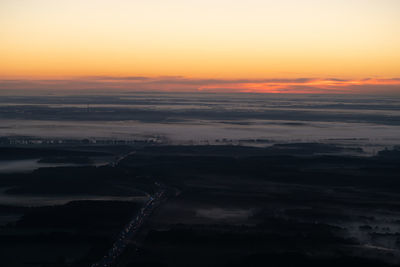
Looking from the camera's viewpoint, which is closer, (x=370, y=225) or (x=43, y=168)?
(x=370, y=225)

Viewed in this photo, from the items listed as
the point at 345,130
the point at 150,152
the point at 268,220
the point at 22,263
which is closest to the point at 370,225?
the point at 268,220

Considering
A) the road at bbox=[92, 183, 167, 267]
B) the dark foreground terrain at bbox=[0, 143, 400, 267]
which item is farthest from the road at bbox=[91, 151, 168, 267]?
the dark foreground terrain at bbox=[0, 143, 400, 267]

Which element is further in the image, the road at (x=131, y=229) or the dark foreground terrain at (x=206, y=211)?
the dark foreground terrain at (x=206, y=211)

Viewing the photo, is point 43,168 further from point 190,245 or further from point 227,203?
point 190,245

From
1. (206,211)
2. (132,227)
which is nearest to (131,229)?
(132,227)

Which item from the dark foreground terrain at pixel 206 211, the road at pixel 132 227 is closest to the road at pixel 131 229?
the road at pixel 132 227

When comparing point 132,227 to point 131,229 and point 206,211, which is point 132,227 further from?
point 206,211

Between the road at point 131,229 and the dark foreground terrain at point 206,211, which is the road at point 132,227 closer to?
the road at point 131,229
